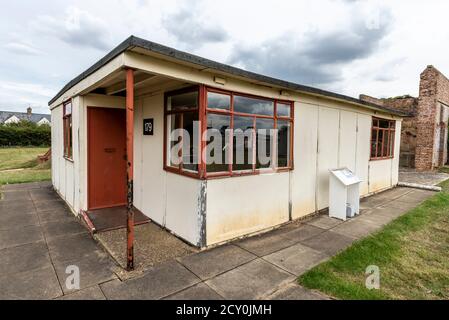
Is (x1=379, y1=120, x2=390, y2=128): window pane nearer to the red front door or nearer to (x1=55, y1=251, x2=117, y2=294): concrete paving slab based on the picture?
the red front door

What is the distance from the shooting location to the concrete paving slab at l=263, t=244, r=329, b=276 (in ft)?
11.6

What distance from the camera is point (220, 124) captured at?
14.1 ft

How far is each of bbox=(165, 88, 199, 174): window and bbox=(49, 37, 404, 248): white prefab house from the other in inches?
0.7

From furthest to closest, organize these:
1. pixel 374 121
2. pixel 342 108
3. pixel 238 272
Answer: pixel 374 121
pixel 342 108
pixel 238 272

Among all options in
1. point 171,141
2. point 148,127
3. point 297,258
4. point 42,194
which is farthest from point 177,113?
point 42,194

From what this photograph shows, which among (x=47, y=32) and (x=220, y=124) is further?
(x=47, y=32)

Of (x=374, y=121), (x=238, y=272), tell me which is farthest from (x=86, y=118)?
(x=374, y=121)

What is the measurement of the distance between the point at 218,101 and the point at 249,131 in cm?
87

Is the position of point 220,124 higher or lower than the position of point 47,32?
lower

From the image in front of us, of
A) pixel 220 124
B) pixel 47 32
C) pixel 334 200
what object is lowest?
pixel 334 200

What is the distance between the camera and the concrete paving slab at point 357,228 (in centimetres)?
484

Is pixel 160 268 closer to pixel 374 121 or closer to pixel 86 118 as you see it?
pixel 86 118
